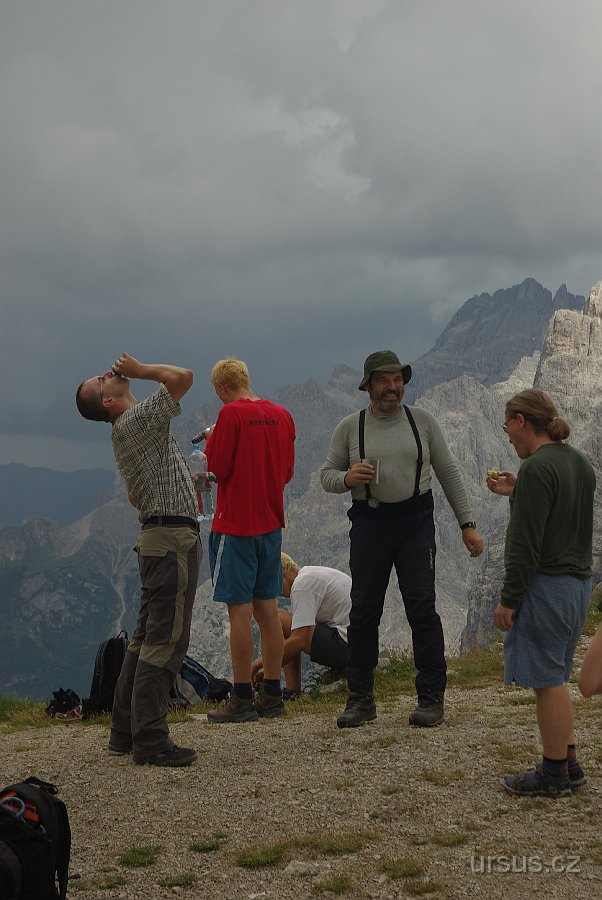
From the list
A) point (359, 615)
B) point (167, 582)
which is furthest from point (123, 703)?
point (359, 615)

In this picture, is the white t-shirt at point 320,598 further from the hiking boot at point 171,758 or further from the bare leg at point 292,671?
the hiking boot at point 171,758

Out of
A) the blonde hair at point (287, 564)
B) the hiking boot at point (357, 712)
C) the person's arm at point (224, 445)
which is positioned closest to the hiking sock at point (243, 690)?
the hiking boot at point (357, 712)

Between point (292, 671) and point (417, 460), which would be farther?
point (292, 671)

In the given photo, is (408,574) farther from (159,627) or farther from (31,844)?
(31,844)

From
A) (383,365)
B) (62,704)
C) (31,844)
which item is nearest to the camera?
(31,844)

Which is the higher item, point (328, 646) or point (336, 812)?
point (328, 646)

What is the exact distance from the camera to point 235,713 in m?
9.89

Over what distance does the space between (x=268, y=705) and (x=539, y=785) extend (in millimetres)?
4173

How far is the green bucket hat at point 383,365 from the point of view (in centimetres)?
883

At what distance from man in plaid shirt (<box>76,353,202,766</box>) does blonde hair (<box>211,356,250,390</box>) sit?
170 centimetres

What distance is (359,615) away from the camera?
30.2 feet

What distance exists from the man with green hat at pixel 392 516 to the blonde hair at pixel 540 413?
7.54ft

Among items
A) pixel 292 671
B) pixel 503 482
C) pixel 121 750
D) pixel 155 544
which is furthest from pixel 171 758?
pixel 292 671

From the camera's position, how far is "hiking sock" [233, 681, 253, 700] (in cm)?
982
